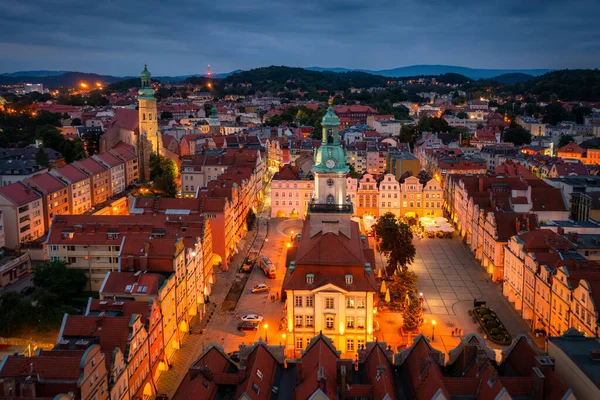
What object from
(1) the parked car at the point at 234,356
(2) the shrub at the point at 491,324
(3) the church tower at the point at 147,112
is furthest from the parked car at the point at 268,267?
(3) the church tower at the point at 147,112

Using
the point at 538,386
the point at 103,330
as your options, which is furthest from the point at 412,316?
the point at 103,330

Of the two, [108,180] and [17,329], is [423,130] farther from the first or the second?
[17,329]

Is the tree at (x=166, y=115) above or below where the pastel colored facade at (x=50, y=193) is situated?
above

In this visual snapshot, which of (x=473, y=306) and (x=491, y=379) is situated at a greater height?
(x=491, y=379)

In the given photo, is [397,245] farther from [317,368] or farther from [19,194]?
[19,194]

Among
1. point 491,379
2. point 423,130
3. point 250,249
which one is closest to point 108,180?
point 250,249

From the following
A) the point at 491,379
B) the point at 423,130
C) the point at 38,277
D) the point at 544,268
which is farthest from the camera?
the point at 423,130

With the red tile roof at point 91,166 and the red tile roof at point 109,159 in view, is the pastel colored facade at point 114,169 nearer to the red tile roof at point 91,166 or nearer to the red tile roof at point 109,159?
the red tile roof at point 109,159
